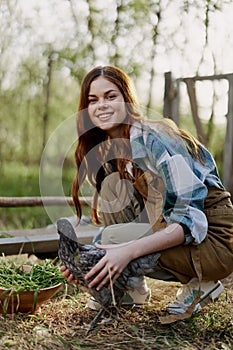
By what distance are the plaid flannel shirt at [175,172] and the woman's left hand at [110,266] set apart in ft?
0.75

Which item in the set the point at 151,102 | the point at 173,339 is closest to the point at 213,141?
the point at 151,102

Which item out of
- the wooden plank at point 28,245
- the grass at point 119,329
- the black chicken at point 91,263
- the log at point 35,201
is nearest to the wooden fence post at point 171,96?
the log at point 35,201

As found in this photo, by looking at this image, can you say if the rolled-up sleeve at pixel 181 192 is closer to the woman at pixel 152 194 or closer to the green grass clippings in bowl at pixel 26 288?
the woman at pixel 152 194

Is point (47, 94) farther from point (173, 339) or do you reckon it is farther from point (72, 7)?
point (173, 339)

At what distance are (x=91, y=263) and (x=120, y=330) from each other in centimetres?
34

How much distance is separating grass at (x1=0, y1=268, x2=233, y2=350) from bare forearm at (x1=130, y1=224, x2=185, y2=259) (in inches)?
13.2

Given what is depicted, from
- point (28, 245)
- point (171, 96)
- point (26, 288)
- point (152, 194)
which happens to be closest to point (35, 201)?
point (28, 245)

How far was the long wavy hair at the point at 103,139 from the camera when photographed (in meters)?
2.07

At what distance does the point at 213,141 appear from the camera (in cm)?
466

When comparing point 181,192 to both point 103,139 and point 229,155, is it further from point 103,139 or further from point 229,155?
point 229,155

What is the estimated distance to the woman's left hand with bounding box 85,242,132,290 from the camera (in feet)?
5.87

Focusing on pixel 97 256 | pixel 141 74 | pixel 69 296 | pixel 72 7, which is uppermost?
pixel 72 7

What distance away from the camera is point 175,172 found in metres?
1.87

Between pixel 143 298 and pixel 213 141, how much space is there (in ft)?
8.74
